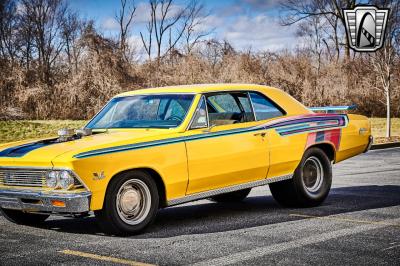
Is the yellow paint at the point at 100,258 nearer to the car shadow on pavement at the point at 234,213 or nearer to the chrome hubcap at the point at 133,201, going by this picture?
the chrome hubcap at the point at 133,201

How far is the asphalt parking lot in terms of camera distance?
5.30 m

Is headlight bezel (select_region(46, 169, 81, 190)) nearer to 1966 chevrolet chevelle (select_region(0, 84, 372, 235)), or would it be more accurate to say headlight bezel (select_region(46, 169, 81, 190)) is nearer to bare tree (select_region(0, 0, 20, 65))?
1966 chevrolet chevelle (select_region(0, 84, 372, 235))

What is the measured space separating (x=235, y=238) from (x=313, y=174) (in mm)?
2452

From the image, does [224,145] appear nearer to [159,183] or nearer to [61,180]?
[159,183]

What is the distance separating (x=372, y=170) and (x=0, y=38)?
34.1m

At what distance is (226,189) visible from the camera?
23.3 feet

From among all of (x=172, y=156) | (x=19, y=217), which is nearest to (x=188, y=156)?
(x=172, y=156)

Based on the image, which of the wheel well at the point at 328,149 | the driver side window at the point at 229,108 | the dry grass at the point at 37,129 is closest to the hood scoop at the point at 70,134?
the driver side window at the point at 229,108

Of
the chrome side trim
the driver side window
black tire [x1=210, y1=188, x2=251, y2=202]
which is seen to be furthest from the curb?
the driver side window

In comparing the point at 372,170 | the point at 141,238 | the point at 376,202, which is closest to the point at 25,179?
the point at 141,238

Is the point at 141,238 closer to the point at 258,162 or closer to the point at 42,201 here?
the point at 42,201

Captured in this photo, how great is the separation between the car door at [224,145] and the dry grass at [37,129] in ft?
43.9

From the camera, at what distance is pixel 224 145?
23.1 feet

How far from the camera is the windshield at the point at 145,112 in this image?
7.05 m
